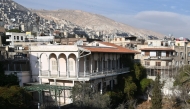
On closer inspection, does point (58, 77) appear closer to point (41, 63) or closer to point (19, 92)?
point (41, 63)

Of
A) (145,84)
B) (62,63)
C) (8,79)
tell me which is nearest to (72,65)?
(62,63)

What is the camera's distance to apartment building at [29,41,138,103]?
26556 mm

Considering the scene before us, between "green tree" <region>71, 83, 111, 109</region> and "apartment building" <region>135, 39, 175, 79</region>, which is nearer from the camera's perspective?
"green tree" <region>71, 83, 111, 109</region>

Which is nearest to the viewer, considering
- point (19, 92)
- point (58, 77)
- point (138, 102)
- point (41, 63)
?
point (19, 92)

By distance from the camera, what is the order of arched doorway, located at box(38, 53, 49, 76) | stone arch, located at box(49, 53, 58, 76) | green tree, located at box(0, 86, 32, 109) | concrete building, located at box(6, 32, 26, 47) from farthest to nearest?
concrete building, located at box(6, 32, 26, 47)
arched doorway, located at box(38, 53, 49, 76)
stone arch, located at box(49, 53, 58, 76)
green tree, located at box(0, 86, 32, 109)

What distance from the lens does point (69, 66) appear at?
27.9 m

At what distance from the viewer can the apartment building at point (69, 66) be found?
87.1 ft

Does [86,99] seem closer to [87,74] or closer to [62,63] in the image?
[87,74]

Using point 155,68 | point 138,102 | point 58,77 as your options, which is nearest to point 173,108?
point 138,102

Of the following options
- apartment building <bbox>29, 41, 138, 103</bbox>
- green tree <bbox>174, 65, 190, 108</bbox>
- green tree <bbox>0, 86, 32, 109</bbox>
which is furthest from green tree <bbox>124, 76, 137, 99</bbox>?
green tree <bbox>0, 86, 32, 109</bbox>

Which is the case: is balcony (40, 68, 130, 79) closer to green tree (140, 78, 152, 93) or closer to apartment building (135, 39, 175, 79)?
green tree (140, 78, 152, 93)

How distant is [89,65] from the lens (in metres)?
28.7

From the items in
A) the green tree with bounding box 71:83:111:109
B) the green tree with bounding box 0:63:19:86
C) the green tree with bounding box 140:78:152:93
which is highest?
the green tree with bounding box 0:63:19:86

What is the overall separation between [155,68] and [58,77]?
59.1 ft
